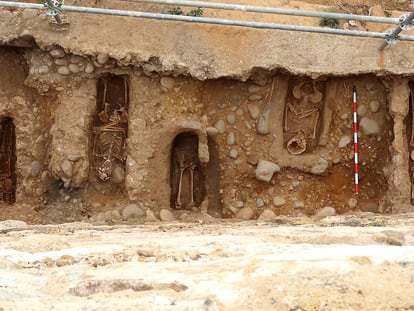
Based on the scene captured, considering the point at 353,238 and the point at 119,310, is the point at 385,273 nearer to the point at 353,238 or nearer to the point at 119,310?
the point at 353,238

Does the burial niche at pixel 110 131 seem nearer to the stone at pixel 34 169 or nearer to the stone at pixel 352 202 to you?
the stone at pixel 34 169

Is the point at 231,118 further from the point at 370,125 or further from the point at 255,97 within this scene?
the point at 370,125

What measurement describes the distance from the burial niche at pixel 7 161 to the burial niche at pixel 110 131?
97 centimetres

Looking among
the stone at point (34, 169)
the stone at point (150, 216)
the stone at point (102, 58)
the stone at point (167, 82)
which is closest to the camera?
the stone at point (102, 58)

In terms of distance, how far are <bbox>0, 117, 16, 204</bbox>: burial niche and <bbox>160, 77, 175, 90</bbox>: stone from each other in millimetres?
1852

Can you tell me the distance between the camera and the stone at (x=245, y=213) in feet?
21.6

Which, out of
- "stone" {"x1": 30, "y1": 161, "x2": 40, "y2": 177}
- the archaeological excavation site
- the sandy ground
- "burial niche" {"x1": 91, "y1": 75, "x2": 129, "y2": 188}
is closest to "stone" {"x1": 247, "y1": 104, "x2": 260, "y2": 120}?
the archaeological excavation site

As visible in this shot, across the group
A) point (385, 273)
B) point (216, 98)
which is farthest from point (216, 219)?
point (385, 273)

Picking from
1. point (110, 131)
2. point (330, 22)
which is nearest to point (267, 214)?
point (110, 131)

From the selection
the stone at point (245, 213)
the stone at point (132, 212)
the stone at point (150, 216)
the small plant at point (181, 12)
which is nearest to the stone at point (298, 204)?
the stone at point (245, 213)

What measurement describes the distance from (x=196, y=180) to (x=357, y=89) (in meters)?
2.23

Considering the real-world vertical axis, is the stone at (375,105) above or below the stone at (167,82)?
below

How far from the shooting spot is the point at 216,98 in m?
6.67

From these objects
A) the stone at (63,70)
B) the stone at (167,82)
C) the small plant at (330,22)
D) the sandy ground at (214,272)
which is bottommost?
the sandy ground at (214,272)
